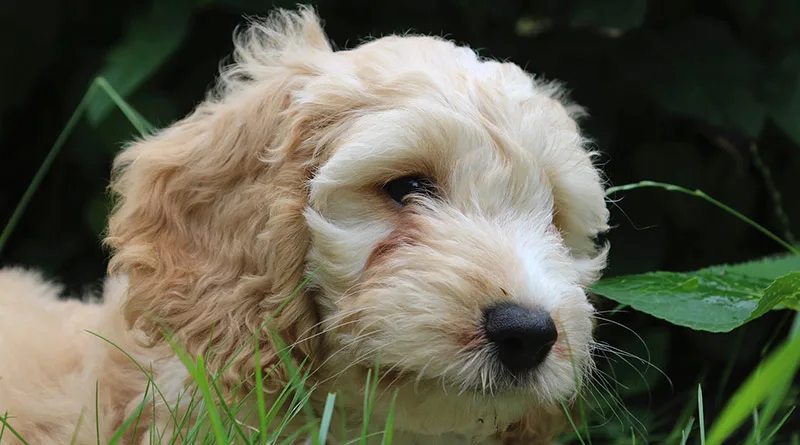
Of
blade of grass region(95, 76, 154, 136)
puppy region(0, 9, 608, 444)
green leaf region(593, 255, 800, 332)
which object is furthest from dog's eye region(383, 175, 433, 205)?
blade of grass region(95, 76, 154, 136)

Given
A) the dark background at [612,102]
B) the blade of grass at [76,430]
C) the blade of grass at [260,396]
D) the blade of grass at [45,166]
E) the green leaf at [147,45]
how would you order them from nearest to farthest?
the blade of grass at [260,396], the blade of grass at [76,430], the blade of grass at [45,166], the green leaf at [147,45], the dark background at [612,102]

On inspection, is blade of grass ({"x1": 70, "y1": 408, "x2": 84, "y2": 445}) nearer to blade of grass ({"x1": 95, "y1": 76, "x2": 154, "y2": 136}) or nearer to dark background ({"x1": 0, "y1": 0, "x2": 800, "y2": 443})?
blade of grass ({"x1": 95, "y1": 76, "x2": 154, "y2": 136})

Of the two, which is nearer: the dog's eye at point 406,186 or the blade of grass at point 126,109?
the dog's eye at point 406,186

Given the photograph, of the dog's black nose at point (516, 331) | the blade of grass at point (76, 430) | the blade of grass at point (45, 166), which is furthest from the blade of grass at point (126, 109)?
the dog's black nose at point (516, 331)

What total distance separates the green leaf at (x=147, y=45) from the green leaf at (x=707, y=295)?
82.9 inches

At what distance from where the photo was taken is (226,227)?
259cm

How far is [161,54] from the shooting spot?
397 centimetres

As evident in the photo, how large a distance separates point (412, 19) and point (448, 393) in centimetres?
257

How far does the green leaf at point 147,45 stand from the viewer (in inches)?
155

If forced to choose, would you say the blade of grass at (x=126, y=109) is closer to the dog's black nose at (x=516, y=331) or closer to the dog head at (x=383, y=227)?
the dog head at (x=383, y=227)

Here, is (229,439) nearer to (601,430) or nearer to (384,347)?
(384,347)

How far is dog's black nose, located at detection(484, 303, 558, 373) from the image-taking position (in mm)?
2172

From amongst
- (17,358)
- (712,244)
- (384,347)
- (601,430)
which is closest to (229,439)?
(384,347)

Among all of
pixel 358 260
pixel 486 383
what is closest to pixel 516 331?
pixel 486 383
